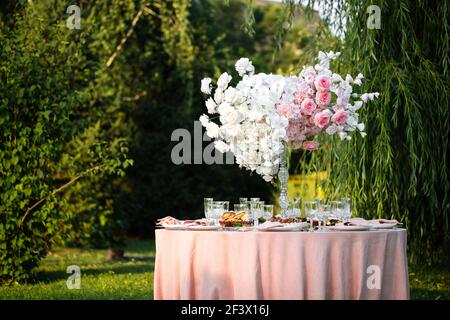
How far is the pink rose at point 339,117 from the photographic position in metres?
5.35

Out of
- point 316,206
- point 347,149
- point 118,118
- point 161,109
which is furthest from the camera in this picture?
point 161,109

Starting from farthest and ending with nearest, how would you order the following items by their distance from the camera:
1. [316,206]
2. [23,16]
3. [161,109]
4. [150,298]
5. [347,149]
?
[161,109] → [23,16] → [150,298] → [347,149] → [316,206]

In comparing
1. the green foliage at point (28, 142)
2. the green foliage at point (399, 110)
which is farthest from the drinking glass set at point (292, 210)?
the green foliage at point (28, 142)

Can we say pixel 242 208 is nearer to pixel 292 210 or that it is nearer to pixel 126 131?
pixel 292 210

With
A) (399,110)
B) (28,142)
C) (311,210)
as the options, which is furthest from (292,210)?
(28,142)

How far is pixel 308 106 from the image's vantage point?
532 centimetres

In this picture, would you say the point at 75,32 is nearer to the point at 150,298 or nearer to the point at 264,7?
the point at 150,298

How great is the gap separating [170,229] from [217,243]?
1.30 feet

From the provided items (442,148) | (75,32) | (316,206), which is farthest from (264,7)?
(316,206)

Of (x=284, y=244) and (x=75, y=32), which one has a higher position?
(x=75, y=32)

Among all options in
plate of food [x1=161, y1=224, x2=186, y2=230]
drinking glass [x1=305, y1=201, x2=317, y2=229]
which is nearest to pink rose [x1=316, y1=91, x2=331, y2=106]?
drinking glass [x1=305, y1=201, x2=317, y2=229]

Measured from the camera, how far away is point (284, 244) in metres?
4.91

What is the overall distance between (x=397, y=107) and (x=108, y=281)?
150 inches

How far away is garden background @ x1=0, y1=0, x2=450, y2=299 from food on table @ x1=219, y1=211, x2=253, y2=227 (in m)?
2.06
